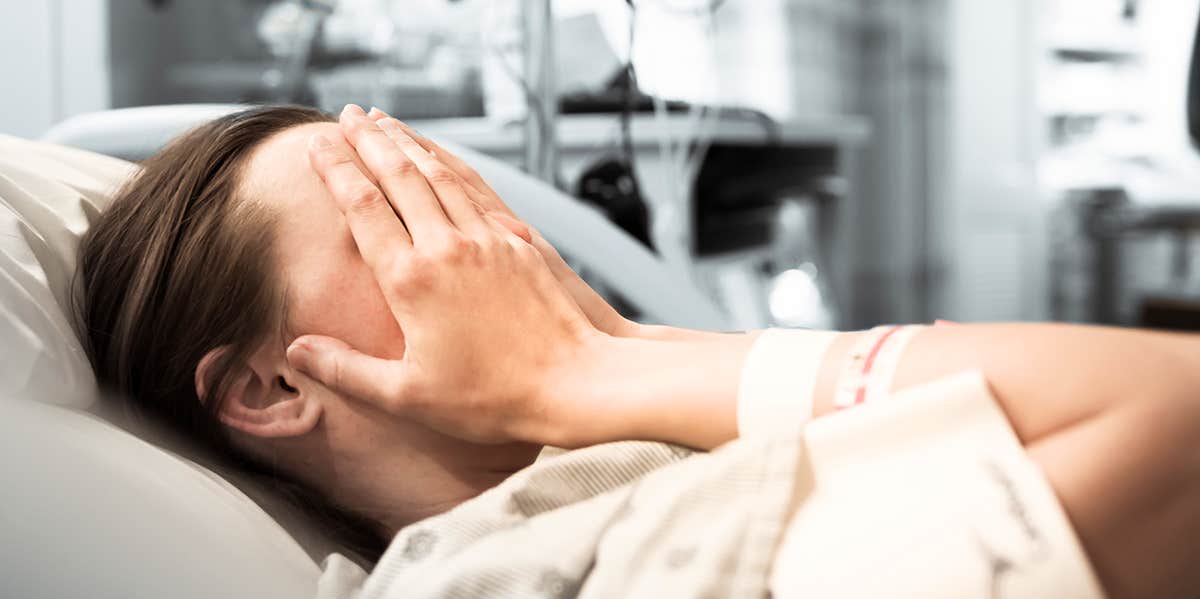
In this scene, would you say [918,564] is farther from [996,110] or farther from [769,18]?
[996,110]

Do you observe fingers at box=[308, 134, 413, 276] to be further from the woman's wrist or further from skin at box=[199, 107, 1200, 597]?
the woman's wrist

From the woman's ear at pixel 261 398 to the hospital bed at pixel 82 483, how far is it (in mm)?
40

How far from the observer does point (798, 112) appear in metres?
3.82

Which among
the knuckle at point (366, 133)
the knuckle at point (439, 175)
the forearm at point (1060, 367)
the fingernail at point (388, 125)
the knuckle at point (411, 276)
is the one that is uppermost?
the fingernail at point (388, 125)

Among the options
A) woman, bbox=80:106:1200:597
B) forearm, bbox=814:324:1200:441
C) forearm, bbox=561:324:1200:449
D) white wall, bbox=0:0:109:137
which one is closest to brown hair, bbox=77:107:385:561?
woman, bbox=80:106:1200:597

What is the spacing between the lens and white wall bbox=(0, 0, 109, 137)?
1917 mm

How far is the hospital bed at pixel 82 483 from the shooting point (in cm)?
50

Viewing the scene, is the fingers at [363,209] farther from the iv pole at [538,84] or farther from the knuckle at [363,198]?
the iv pole at [538,84]

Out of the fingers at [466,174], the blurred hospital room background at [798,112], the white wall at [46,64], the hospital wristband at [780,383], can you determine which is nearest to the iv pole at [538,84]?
the blurred hospital room background at [798,112]

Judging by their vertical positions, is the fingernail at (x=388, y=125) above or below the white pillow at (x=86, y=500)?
above

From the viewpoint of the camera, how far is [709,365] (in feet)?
1.88

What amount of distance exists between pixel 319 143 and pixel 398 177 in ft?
0.19

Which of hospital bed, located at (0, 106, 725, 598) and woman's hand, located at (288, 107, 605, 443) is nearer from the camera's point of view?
hospital bed, located at (0, 106, 725, 598)

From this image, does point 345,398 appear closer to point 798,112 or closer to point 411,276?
point 411,276
